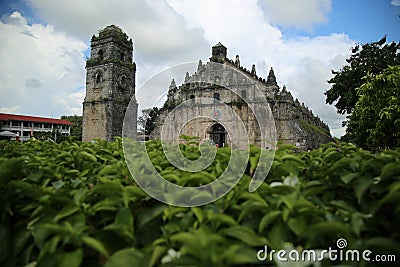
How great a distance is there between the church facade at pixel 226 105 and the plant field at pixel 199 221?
1017 inches

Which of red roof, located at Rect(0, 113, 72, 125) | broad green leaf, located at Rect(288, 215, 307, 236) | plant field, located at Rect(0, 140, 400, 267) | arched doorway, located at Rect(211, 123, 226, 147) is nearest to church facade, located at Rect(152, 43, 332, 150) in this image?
A: arched doorway, located at Rect(211, 123, 226, 147)

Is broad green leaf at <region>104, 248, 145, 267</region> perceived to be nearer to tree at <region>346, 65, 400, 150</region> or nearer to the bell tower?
tree at <region>346, 65, 400, 150</region>

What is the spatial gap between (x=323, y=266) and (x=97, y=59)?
1317 inches

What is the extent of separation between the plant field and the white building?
60.9 meters

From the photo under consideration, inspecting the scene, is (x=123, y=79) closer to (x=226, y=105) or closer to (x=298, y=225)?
(x=226, y=105)

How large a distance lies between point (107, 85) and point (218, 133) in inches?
473

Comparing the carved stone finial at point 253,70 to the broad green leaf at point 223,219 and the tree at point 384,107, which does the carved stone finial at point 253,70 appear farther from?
the broad green leaf at point 223,219

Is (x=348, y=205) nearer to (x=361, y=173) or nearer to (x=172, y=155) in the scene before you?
(x=361, y=173)

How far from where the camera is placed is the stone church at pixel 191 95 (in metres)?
29.0

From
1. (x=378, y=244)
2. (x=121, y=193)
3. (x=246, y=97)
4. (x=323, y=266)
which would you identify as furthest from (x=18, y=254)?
(x=246, y=97)

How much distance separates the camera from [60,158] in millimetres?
2039

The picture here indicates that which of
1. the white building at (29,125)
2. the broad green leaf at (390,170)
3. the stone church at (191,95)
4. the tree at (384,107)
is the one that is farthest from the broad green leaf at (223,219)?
the white building at (29,125)

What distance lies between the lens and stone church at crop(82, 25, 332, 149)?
29.0 meters

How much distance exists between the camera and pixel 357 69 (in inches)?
1047
